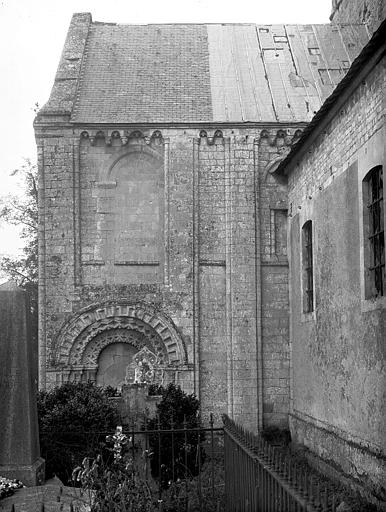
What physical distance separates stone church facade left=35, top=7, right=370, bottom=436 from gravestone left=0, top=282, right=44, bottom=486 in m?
11.8

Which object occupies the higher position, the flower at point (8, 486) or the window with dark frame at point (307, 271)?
the window with dark frame at point (307, 271)

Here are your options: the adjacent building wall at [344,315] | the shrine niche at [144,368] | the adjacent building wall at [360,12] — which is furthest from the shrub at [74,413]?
the adjacent building wall at [360,12]

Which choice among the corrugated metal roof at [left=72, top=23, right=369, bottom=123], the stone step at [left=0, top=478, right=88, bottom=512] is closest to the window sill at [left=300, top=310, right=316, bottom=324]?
the corrugated metal roof at [left=72, top=23, right=369, bottom=123]

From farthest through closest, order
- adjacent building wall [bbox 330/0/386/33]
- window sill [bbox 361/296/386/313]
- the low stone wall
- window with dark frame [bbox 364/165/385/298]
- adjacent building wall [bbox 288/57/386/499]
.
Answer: adjacent building wall [bbox 330/0/386/33] < the low stone wall < window with dark frame [bbox 364/165/385/298] < adjacent building wall [bbox 288/57/386/499] < window sill [bbox 361/296/386/313]

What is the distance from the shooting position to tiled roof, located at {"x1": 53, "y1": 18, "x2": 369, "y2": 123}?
2225 cm

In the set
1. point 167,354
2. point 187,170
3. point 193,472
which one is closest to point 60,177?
point 187,170

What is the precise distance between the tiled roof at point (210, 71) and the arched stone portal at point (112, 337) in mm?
4964

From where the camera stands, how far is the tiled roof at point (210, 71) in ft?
73.0

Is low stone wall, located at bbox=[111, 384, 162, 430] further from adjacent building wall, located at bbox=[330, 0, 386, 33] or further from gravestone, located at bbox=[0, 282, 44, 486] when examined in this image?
adjacent building wall, located at bbox=[330, 0, 386, 33]

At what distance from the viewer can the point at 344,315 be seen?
15266 millimetres

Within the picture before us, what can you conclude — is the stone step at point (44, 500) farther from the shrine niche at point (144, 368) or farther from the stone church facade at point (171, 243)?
the stone church facade at point (171, 243)

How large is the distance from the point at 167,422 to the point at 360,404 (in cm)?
408

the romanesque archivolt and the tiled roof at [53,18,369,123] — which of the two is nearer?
the romanesque archivolt

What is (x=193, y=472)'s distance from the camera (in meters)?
15.1
